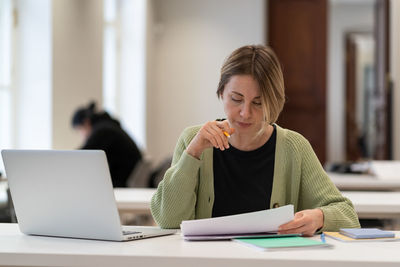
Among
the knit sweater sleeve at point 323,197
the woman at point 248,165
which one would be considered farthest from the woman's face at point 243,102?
the knit sweater sleeve at point 323,197

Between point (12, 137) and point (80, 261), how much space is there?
3.40 m

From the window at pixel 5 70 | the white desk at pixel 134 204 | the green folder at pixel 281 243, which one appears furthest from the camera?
the window at pixel 5 70

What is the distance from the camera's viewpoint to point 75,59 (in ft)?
17.5

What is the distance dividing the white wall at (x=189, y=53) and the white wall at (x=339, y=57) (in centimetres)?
442

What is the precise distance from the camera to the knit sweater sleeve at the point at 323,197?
194 cm

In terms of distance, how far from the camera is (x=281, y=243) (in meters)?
1.61

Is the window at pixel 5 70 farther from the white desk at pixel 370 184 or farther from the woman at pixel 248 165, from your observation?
the woman at pixel 248 165

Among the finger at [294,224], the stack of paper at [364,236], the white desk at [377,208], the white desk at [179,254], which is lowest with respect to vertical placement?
the white desk at [377,208]

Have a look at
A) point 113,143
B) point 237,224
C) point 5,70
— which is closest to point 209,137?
point 237,224

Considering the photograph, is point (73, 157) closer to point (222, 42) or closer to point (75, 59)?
point (75, 59)

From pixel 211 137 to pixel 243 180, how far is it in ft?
1.06

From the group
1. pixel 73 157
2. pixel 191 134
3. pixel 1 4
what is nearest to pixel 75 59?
pixel 1 4

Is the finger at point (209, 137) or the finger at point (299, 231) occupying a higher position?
the finger at point (209, 137)

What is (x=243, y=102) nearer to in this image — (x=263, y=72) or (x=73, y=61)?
(x=263, y=72)
